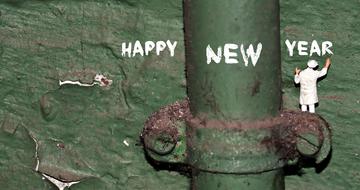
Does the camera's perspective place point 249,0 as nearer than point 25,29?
Yes

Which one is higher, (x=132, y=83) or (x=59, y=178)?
(x=132, y=83)

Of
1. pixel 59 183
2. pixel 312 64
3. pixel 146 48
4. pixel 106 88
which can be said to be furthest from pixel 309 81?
pixel 59 183

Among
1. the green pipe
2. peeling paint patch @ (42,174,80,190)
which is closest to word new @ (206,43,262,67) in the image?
the green pipe

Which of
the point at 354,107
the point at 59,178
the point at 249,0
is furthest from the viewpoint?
the point at 59,178

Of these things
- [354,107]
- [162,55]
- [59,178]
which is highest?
[162,55]

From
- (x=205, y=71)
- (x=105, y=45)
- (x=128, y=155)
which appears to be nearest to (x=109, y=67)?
(x=105, y=45)

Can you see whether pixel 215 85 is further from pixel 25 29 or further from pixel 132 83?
pixel 25 29

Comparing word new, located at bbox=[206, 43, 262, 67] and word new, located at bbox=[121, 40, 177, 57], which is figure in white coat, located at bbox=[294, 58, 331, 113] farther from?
word new, located at bbox=[206, 43, 262, 67]

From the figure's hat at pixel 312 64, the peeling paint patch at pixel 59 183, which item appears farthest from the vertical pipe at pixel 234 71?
the peeling paint patch at pixel 59 183
